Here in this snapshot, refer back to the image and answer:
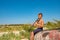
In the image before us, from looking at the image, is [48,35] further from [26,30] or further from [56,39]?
[26,30]

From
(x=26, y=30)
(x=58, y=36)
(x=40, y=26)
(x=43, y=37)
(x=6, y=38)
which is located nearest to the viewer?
(x=58, y=36)

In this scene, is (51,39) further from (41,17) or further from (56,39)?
(41,17)

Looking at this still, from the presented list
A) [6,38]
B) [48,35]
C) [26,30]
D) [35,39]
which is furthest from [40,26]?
[26,30]

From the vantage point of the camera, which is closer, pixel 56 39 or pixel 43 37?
pixel 56 39

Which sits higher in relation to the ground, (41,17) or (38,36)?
(41,17)

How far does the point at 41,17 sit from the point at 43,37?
1.58 m

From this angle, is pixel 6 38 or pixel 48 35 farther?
pixel 6 38

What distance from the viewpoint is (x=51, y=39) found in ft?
22.3

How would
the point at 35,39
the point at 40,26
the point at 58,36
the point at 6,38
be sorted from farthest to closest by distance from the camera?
the point at 6,38 → the point at 40,26 → the point at 35,39 → the point at 58,36

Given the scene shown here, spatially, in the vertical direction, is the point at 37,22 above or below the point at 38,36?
above

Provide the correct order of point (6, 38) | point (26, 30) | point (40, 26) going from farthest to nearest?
point (26, 30)
point (6, 38)
point (40, 26)

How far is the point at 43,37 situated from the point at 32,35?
92 centimetres

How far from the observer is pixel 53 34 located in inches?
267

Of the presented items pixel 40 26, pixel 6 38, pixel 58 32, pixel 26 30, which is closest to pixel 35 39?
pixel 40 26
